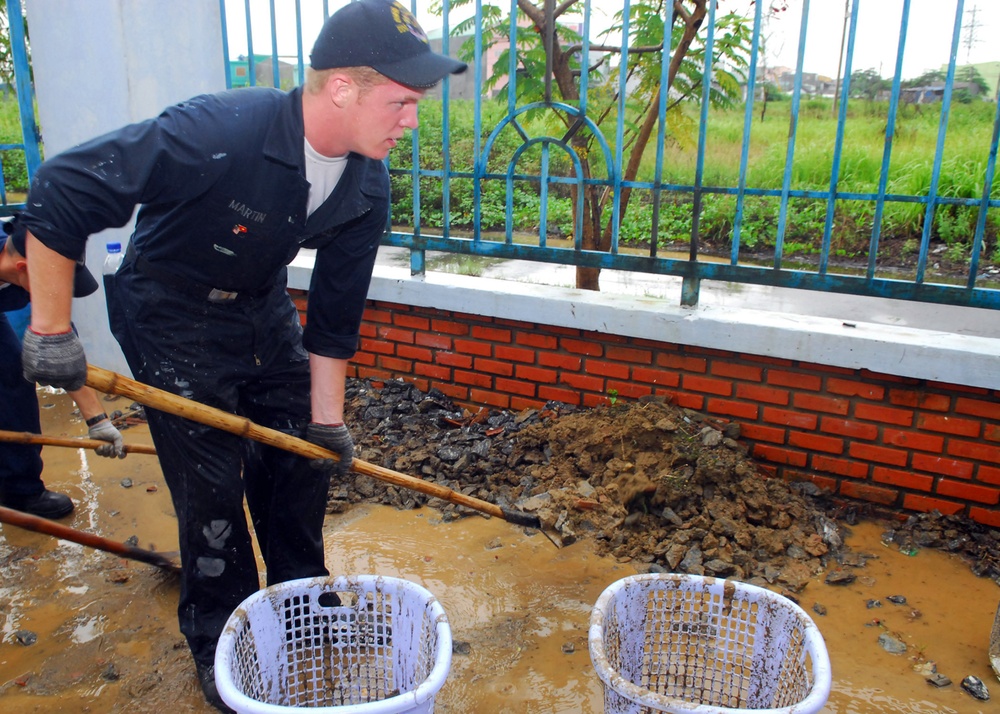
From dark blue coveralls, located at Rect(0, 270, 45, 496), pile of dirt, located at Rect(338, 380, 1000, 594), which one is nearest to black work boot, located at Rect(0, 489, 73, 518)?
dark blue coveralls, located at Rect(0, 270, 45, 496)

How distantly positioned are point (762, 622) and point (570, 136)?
2317 mm

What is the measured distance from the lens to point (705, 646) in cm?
228

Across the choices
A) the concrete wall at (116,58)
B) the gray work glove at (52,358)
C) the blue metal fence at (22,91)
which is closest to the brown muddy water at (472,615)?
the gray work glove at (52,358)

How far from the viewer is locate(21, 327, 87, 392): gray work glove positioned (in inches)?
79.2

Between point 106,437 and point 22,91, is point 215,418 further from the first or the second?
point 22,91

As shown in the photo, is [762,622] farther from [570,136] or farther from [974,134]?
[974,134]

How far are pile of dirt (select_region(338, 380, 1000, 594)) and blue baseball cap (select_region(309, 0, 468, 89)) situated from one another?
1956mm

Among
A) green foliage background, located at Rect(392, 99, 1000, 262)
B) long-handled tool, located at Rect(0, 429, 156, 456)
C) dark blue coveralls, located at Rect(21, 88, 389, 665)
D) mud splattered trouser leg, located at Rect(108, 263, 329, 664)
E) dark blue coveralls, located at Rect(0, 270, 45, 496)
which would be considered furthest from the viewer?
green foliage background, located at Rect(392, 99, 1000, 262)

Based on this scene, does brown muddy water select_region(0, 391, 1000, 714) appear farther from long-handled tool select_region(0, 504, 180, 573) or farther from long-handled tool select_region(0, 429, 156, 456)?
long-handled tool select_region(0, 429, 156, 456)

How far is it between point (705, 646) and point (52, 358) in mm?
1961

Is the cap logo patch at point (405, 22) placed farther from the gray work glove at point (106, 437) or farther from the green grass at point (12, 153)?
the green grass at point (12, 153)

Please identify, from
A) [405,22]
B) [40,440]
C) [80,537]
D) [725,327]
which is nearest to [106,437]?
[40,440]

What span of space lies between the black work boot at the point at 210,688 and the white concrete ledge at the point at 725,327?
217 centimetres

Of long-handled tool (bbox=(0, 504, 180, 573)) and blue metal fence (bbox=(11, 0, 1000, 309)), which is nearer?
long-handled tool (bbox=(0, 504, 180, 573))
